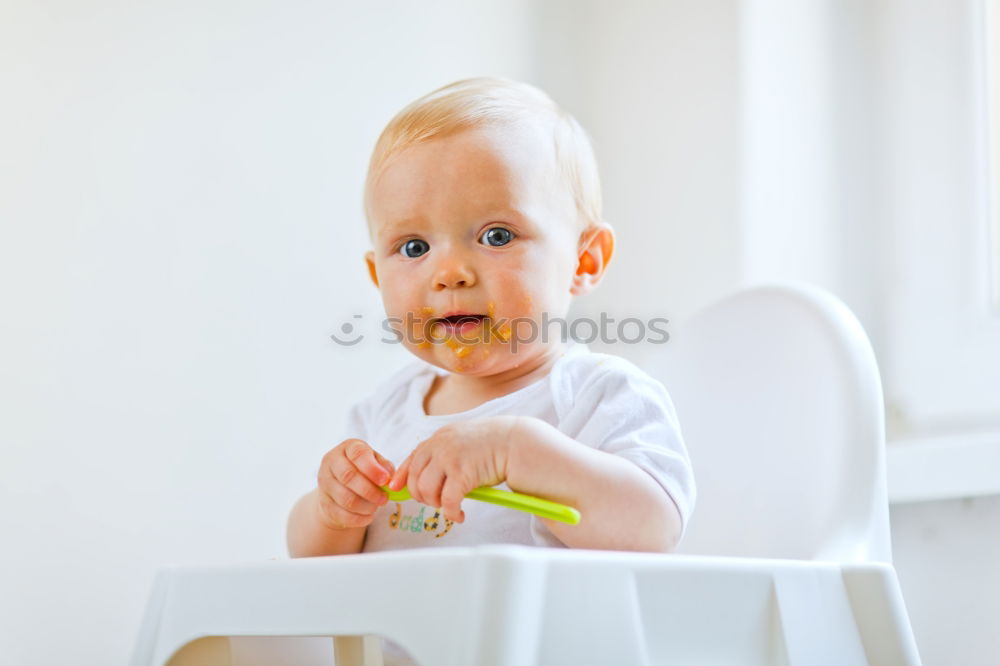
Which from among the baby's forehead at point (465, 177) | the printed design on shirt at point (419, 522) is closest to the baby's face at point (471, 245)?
the baby's forehead at point (465, 177)

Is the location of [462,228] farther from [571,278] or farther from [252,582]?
[252,582]

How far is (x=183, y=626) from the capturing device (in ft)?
1.98

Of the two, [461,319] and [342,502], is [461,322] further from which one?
[342,502]

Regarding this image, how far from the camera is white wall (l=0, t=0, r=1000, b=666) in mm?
843

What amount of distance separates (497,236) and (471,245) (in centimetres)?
2

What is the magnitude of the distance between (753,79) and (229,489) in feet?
2.42

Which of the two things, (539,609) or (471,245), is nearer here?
(539,609)

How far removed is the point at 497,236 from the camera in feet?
2.51

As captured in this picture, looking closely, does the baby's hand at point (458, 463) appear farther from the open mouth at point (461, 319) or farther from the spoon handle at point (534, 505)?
the open mouth at point (461, 319)

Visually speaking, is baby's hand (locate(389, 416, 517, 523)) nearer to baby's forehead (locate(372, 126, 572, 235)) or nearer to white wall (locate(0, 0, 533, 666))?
baby's forehead (locate(372, 126, 572, 235))

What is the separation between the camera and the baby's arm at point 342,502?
2.26 feet

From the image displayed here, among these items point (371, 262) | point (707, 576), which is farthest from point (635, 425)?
point (371, 262)

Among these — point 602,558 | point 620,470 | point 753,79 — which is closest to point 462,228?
point 620,470

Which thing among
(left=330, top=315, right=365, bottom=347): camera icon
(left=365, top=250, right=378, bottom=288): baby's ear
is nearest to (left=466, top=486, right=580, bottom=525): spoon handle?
(left=365, top=250, right=378, bottom=288): baby's ear
